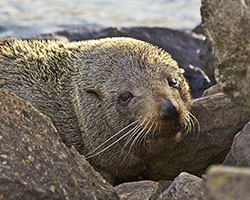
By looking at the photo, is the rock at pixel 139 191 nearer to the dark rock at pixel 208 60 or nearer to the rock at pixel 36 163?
the rock at pixel 36 163

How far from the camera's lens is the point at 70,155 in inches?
201

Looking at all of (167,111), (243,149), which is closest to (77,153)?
(167,111)

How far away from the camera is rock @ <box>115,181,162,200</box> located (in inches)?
223

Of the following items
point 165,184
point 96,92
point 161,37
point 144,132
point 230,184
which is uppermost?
point 161,37

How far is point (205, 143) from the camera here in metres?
7.27

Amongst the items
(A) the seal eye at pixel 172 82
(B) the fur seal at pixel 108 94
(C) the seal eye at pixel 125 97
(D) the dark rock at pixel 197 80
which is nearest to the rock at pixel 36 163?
(B) the fur seal at pixel 108 94

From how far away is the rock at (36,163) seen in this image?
448 centimetres

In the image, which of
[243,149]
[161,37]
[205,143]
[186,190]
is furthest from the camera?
[161,37]

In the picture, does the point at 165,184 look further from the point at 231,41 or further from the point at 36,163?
the point at 231,41

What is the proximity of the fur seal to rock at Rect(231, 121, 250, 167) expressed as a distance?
849 millimetres

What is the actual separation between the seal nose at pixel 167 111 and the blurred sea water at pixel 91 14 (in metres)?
10.4

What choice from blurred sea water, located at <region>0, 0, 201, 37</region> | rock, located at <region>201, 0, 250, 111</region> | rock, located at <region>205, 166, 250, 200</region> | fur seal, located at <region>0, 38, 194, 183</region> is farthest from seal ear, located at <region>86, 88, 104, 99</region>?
blurred sea water, located at <region>0, 0, 201, 37</region>

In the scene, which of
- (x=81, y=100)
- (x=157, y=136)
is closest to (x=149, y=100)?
(x=157, y=136)

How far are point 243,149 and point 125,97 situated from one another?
1.78 metres
